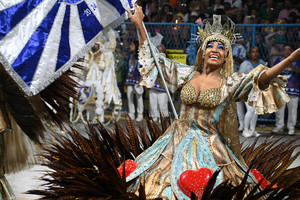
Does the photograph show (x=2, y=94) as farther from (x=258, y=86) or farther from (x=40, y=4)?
(x=258, y=86)

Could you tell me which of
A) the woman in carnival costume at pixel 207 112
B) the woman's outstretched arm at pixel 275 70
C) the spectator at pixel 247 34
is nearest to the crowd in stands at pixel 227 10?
the spectator at pixel 247 34

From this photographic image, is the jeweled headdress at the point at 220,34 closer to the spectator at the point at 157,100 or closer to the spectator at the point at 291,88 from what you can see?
the spectator at the point at 291,88

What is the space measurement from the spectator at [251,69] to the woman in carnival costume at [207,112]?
4040 millimetres

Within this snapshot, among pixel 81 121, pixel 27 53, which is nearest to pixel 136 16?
pixel 27 53

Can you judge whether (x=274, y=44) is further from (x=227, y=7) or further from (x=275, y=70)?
(x=275, y=70)

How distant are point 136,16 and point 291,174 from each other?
157 centimetres

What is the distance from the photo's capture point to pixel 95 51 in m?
7.94

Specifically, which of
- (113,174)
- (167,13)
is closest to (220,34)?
(113,174)

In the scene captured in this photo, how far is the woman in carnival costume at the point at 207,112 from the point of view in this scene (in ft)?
9.71

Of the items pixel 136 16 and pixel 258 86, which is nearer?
pixel 258 86

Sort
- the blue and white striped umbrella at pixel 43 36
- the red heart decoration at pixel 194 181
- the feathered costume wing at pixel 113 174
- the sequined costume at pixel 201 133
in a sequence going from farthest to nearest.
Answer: the blue and white striped umbrella at pixel 43 36, the sequined costume at pixel 201 133, the red heart decoration at pixel 194 181, the feathered costume wing at pixel 113 174

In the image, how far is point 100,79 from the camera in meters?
7.95

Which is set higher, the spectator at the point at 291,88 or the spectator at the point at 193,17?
the spectator at the point at 193,17

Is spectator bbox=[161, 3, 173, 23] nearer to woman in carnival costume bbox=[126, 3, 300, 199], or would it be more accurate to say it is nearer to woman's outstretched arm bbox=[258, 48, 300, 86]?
woman in carnival costume bbox=[126, 3, 300, 199]
